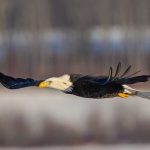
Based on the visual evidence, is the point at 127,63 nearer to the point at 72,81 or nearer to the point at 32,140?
the point at 32,140

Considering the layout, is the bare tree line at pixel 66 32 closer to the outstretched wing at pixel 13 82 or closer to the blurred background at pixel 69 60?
the blurred background at pixel 69 60

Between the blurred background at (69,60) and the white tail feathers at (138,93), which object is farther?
the blurred background at (69,60)

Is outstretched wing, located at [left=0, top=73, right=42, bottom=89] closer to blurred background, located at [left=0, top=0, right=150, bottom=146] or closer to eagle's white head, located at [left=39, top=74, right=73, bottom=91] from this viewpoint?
eagle's white head, located at [left=39, top=74, right=73, bottom=91]

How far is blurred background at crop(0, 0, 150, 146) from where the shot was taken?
1.15 meters

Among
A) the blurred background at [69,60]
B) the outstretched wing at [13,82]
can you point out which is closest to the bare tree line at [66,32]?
the blurred background at [69,60]

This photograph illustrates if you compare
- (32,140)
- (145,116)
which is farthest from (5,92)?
(145,116)

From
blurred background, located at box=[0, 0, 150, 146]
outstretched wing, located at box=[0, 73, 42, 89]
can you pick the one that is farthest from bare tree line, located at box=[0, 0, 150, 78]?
outstretched wing, located at box=[0, 73, 42, 89]

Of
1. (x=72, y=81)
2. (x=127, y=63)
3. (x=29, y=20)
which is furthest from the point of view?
(x=29, y=20)

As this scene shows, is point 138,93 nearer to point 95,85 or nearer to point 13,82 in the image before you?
point 95,85

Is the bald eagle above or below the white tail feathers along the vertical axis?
above

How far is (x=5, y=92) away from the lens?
3.85ft

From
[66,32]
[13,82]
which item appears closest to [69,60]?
[66,32]

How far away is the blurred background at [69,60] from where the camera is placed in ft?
3.79

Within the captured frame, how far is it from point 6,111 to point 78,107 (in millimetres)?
210
